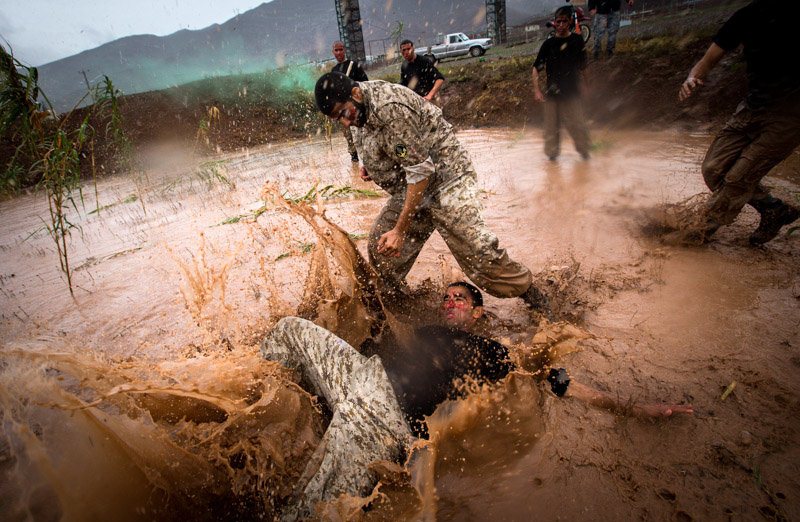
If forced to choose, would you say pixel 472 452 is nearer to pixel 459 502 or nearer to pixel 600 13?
pixel 459 502

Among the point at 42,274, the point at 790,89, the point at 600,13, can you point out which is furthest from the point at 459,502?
the point at 600,13

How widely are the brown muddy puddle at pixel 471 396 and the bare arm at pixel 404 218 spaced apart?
1.65 feet

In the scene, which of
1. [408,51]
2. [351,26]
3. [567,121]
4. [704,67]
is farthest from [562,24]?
[351,26]

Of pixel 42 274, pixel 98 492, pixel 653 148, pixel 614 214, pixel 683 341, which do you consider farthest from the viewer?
pixel 653 148

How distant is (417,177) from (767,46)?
2648mm

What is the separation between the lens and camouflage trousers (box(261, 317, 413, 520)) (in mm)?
1570

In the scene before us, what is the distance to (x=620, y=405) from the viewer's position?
1.93m

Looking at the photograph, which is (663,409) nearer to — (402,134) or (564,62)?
(402,134)

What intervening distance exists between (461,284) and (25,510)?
2326mm

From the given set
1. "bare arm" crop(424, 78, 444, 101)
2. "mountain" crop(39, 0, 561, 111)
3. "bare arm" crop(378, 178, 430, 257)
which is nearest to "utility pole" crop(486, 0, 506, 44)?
"bare arm" crop(424, 78, 444, 101)

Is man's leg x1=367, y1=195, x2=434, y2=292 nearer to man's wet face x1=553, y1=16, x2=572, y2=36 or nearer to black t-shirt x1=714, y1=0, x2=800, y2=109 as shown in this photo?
black t-shirt x1=714, y1=0, x2=800, y2=109

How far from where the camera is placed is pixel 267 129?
14820 mm

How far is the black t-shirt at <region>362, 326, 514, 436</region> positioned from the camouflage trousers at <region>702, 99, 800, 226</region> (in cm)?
254

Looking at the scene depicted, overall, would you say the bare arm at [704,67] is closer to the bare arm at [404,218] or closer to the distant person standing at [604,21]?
the bare arm at [404,218]
